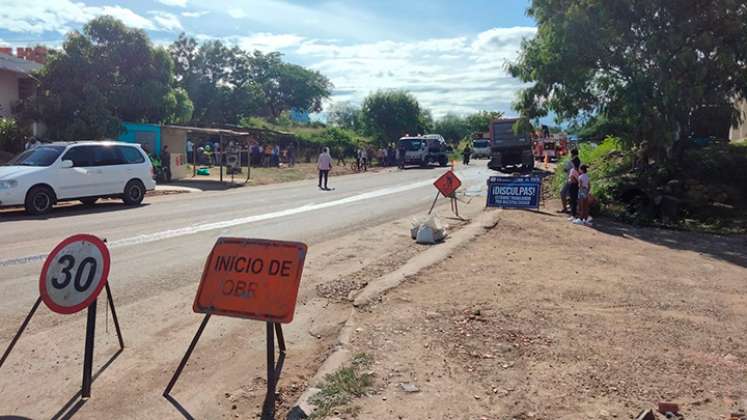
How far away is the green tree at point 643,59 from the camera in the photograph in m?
15.9

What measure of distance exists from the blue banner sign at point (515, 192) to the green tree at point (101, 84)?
52.4ft

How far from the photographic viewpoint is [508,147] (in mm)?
33250

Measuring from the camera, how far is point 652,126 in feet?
53.2

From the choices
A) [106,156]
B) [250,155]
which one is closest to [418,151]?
[250,155]

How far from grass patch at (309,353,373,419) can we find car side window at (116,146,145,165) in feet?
48.4

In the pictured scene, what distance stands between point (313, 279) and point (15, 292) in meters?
3.55

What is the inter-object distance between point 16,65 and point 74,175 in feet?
43.2

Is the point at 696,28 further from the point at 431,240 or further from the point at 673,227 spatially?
the point at 431,240

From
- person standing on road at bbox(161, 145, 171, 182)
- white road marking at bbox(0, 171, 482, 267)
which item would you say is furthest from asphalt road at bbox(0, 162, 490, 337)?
person standing on road at bbox(161, 145, 171, 182)

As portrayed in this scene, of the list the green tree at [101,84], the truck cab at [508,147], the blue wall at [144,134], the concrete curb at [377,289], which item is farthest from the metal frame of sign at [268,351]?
the truck cab at [508,147]

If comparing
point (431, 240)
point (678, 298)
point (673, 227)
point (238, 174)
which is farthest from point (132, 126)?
point (678, 298)

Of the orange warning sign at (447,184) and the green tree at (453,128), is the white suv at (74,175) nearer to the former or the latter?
the orange warning sign at (447,184)

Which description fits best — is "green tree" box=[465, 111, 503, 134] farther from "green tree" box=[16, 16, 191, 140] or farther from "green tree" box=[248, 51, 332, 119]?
"green tree" box=[16, 16, 191, 140]

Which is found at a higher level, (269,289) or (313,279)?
(269,289)
